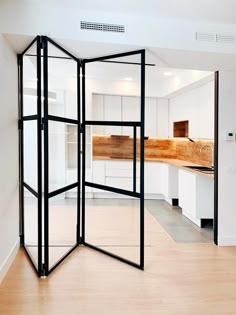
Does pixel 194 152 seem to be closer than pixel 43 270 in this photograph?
No

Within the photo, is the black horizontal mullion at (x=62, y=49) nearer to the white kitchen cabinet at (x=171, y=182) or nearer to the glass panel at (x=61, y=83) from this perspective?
the glass panel at (x=61, y=83)

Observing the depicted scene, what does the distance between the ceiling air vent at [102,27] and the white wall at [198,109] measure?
239 centimetres

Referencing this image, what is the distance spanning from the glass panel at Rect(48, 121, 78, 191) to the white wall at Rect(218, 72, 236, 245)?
193cm

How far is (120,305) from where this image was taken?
2463 millimetres

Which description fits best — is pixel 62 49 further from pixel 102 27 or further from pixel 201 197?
pixel 201 197

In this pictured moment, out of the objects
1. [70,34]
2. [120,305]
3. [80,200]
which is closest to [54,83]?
[70,34]

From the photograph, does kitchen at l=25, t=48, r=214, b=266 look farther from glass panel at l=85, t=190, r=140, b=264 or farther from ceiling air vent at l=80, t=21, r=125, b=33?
ceiling air vent at l=80, t=21, r=125, b=33

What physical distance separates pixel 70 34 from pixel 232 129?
7.86ft

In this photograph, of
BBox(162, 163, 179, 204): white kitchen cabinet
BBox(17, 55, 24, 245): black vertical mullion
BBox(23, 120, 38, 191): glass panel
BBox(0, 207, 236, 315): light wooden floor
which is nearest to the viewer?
BBox(0, 207, 236, 315): light wooden floor

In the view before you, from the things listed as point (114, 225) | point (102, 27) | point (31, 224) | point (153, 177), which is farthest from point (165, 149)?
point (102, 27)

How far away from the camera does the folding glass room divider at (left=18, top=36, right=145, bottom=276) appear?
290cm

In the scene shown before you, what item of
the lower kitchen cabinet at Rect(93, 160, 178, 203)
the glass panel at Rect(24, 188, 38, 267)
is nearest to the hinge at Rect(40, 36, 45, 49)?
the glass panel at Rect(24, 188, 38, 267)

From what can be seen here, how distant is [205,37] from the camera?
3.12 metres

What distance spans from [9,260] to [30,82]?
1947 mm
